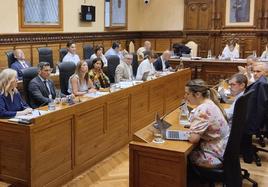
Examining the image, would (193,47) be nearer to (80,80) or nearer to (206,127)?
(80,80)

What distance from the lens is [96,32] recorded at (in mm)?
10570

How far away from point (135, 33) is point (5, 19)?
18.5ft

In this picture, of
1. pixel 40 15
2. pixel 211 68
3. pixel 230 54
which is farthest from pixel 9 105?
pixel 230 54

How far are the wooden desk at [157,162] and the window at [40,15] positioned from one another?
18.9ft

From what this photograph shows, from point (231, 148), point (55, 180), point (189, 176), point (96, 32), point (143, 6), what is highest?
point (143, 6)

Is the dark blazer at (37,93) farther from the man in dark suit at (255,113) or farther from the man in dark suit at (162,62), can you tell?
the man in dark suit at (162,62)

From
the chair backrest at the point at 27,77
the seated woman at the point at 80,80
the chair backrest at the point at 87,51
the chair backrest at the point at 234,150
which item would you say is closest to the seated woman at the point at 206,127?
the chair backrest at the point at 234,150

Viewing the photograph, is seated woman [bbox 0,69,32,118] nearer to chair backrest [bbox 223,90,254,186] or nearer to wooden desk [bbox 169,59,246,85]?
chair backrest [bbox 223,90,254,186]

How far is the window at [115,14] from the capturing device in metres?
10.9

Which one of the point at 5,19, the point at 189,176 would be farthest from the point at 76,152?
the point at 5,19

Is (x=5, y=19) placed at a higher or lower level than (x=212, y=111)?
higher

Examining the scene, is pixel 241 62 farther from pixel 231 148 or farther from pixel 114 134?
pixel 231 148

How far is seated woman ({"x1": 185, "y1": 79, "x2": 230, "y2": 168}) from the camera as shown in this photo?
3025 millimetres

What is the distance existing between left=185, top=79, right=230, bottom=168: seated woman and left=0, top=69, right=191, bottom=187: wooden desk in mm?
1369
